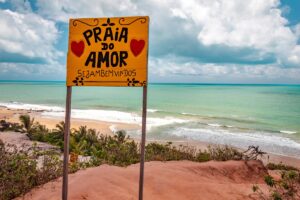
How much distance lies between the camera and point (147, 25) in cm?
450

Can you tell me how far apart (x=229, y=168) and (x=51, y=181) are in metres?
4.75

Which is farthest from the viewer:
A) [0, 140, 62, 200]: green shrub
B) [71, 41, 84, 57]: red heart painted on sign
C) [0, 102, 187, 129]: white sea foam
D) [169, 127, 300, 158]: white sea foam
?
[0, 102, 187, 129]: white sea foam

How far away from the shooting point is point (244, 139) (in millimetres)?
24031

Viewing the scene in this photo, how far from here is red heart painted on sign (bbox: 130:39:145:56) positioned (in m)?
4.47

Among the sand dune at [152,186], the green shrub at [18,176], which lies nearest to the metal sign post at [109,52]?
the sand dune at [152,186]

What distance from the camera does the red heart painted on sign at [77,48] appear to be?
4.63 m

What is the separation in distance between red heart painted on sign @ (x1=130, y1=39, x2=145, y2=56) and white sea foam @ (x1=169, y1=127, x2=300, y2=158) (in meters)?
17.2

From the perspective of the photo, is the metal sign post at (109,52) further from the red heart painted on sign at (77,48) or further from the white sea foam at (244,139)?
the white sea foam at (244,139)

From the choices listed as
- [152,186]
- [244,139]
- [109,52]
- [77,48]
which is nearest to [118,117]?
[244,139]

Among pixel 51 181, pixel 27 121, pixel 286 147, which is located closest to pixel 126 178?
pixel 51 181

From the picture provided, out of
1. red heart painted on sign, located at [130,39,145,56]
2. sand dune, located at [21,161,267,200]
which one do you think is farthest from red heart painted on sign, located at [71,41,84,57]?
sand dune, located at [21,161,267,200]

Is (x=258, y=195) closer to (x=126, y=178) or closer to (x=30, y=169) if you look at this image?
(x=126, y=178)

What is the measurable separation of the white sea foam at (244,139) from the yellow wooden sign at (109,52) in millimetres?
17195

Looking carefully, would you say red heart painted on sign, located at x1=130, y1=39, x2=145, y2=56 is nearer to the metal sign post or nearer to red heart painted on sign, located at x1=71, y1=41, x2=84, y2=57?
the metal sign post
